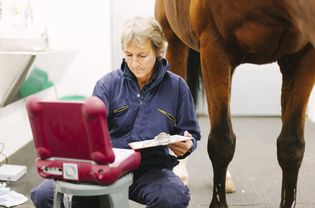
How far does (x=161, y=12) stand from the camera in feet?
7.60

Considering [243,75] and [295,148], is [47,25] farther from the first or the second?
[295,148]

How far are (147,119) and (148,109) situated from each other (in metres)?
0.03

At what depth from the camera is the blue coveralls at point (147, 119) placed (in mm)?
1234

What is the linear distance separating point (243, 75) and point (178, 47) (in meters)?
1.63

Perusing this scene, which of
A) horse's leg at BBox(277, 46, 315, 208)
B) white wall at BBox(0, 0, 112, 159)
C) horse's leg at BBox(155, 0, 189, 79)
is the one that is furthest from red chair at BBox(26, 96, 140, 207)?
white wall at BBox(0, 0, 112, 159)

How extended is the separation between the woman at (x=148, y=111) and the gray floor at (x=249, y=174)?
665 mm

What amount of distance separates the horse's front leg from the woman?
225 millimetres

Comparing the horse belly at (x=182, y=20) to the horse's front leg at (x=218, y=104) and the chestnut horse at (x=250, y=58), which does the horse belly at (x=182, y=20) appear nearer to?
the chestnut horse at (x=250, y=58)

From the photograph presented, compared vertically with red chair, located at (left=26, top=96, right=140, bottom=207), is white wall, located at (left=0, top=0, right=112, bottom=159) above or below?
below

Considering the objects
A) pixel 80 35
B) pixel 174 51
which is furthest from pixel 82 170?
pixel 80 35

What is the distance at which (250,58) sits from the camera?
1593mm

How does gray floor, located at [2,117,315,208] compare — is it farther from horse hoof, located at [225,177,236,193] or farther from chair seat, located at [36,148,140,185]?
chair seat, located at [36,148,140,185]

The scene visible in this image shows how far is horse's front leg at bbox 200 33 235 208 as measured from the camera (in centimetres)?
152

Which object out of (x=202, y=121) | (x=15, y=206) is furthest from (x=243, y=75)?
(x=15, y=206)
